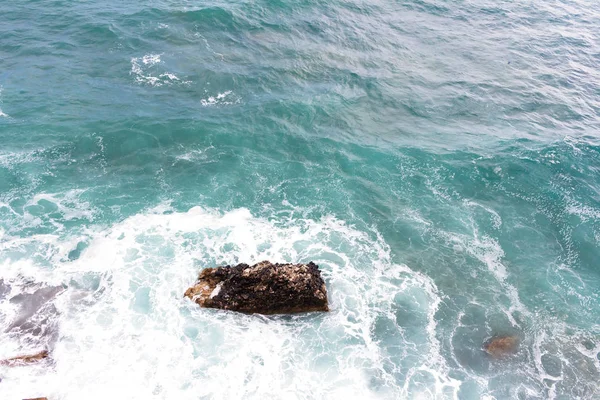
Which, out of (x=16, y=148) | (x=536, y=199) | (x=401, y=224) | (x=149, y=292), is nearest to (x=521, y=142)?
(x=536, y=199)

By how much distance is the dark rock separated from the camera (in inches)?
1035

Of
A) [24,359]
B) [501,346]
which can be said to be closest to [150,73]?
[24,359]

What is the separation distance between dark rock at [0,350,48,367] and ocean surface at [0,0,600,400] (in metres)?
0.44

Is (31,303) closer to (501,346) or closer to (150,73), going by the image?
(150,73)

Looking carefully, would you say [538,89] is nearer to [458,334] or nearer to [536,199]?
[536,199]

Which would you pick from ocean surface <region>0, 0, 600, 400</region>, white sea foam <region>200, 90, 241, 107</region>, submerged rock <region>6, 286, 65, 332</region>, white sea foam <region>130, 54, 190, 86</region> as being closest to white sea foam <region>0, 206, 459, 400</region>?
ocean surface <region>0, 0, 600, 400</region>

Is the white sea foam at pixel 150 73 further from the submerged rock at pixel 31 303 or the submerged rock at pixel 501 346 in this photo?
the submerged rock at pixel 501 346

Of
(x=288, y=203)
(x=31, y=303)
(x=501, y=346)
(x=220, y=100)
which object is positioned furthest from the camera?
(x=220, y=100)

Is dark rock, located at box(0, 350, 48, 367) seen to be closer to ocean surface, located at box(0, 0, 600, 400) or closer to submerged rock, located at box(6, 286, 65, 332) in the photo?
ocean surface, located at box(0, 0, 600, 400)

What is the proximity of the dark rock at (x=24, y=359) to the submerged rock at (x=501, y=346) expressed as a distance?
3137 centimetres

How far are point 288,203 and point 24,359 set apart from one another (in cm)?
2415

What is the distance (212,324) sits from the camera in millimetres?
30078

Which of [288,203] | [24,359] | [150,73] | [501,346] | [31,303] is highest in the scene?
[150,73]

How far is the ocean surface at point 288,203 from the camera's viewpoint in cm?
2836
